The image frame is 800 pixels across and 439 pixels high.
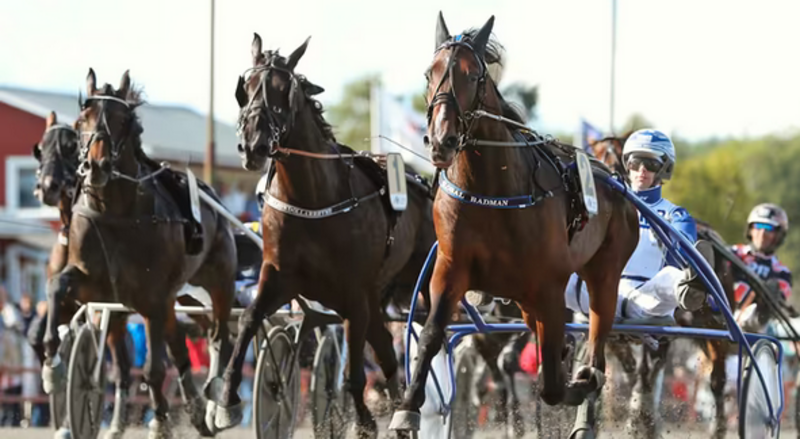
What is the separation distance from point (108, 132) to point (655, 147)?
11.0ft

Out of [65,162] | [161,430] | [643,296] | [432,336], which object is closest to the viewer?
[432,336]

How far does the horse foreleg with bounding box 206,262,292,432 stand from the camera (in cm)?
743

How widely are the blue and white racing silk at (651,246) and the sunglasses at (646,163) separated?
13cm

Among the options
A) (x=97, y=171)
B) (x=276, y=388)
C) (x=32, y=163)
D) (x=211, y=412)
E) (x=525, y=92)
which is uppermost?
(x=525, y=92)

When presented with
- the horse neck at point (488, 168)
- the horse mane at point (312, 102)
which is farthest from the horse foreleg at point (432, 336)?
the horse mane at point (312, 102)

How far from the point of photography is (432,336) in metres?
6.30

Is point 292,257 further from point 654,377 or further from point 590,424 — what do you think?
point 654,377

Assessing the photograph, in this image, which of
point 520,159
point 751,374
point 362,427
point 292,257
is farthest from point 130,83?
point 751,374

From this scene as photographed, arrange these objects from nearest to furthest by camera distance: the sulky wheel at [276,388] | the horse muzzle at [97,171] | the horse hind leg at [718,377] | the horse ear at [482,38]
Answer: the horse ear at [482,38]
the sulky wheel at [276,388]
the horse muzzle at [97,171]
the horse hind leg at [718,377]

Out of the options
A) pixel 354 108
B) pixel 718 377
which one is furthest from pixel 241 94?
pixel 354 108

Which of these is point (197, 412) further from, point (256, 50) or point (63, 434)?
point (256, 50)

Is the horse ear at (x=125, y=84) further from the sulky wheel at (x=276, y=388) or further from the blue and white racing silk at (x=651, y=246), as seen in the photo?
the blue and white racing silk at (x=651, y=246)

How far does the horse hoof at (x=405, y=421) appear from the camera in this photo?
609 cm

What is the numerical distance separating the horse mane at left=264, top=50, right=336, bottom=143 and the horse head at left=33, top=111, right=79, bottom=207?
2270mm
